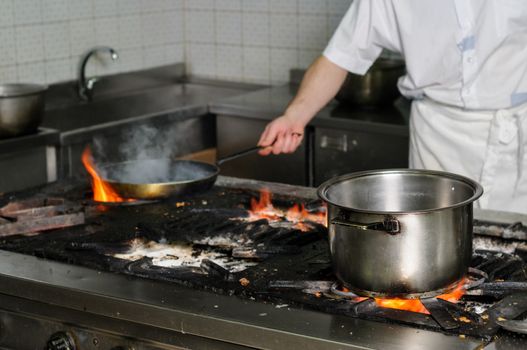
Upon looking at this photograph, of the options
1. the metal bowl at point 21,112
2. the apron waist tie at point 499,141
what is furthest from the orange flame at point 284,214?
the metal bowl at point 21,112

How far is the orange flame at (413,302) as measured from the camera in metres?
1.59

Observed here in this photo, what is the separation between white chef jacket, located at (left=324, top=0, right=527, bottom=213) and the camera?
249 cm

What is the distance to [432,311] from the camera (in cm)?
155

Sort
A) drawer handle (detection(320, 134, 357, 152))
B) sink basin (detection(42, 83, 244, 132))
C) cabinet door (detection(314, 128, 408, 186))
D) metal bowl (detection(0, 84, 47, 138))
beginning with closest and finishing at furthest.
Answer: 1. metal bowl (detection(0, 84, 47, 138))
2. cabinet door (detection(314, 128, 408, 186))
3. drawer handle (detection(320, 134, 357, 152))
4. sink basin (detection(42, 83, 244, 132))

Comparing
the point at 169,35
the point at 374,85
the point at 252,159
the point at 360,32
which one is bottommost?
the point at 252,159

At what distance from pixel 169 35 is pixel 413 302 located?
10.6 feet

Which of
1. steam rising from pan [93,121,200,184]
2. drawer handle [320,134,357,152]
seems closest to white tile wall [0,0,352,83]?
steam rising from pan [93,121,200,184]

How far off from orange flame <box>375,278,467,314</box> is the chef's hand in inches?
32.0

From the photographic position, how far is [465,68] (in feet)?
8.25

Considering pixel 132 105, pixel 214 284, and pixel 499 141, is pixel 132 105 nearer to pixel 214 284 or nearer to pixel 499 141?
pixel 499 141

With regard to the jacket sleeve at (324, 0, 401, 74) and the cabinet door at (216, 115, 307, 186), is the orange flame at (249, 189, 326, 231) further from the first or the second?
the cabinet door at (216, 115, 307, 186)

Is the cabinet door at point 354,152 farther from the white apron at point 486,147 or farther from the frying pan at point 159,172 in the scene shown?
the frying pan at point 159,172

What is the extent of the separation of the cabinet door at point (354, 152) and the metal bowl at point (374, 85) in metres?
0.21

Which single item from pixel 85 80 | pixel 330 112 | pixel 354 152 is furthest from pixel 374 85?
pixel 85 80
